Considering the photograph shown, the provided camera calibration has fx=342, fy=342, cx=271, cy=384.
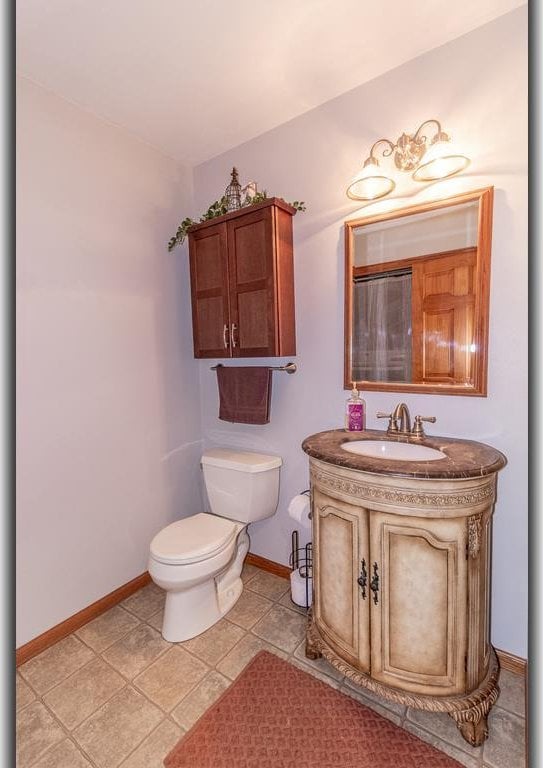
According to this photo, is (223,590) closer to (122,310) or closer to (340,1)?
(122,310)

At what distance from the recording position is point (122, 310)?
1914mm

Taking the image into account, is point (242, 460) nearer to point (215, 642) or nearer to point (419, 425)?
point (215, 642)

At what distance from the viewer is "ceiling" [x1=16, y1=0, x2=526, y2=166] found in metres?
1.27

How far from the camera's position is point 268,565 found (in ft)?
7.00

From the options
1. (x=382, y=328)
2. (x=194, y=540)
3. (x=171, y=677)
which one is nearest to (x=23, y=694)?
(x=171, y=677)

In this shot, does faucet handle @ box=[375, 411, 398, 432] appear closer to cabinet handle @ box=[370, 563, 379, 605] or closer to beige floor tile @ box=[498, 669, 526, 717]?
cabinet handle @ box=[370, 563, 379, 605]

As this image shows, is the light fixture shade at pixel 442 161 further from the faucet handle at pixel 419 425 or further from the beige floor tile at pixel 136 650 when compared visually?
the beige floor tile at pixel 136 650

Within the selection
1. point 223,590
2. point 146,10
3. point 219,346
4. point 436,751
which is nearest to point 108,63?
point 146,10

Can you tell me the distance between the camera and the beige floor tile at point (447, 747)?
111 centimetres

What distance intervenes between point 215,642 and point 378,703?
2.42ft

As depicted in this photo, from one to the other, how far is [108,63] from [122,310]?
1080mm

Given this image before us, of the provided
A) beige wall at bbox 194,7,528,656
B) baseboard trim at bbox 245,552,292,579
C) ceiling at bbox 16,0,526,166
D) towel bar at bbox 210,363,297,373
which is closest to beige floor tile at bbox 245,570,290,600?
baseboard trim at bbox 245,552,292,579

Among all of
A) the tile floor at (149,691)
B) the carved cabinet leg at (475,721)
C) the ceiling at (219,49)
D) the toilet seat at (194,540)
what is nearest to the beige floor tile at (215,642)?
the tile floor at (149,691)

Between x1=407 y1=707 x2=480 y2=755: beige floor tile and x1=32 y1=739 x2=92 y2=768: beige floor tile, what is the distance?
114 centimetres
